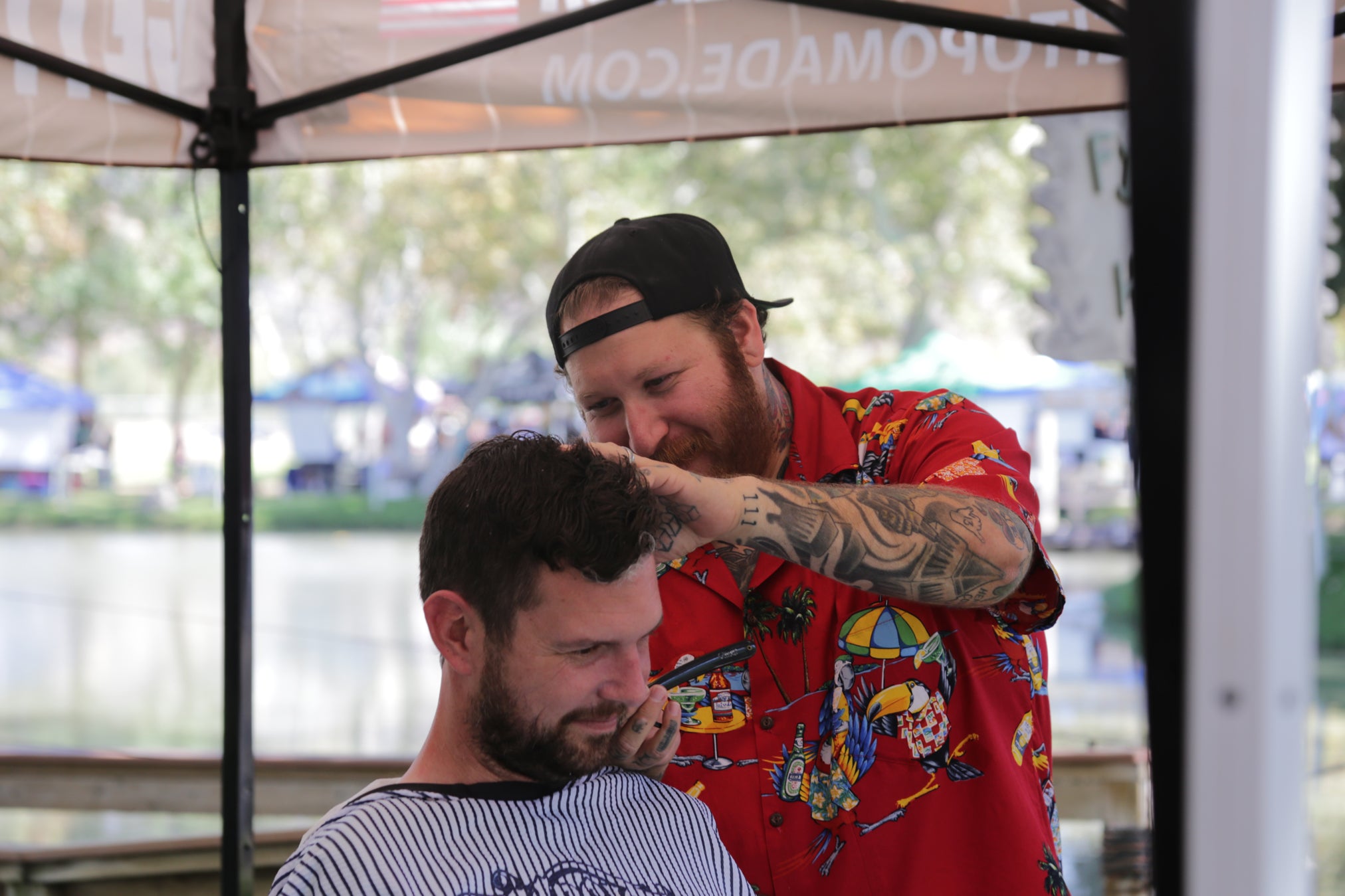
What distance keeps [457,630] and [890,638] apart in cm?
60

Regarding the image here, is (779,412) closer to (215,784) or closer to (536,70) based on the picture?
(536,70)

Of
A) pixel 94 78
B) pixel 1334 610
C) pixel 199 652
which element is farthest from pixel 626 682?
pixel 1334 610

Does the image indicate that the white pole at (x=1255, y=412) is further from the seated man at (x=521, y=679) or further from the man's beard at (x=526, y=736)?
the man's beard at (x=526, y=736)

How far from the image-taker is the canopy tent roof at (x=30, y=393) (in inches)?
830

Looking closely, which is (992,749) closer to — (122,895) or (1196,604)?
(1196,604)

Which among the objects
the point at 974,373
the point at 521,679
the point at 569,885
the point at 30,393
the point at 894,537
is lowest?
the point at 569,885

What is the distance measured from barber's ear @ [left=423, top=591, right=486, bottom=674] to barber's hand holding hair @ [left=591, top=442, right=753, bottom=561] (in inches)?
10.7

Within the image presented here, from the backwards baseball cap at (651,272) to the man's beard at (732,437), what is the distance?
103 millimetres

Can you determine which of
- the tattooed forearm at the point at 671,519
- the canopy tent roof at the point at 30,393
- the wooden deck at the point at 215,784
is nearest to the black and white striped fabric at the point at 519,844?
the tattooed forearm at the point at 671,519

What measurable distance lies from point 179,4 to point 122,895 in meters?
2.27

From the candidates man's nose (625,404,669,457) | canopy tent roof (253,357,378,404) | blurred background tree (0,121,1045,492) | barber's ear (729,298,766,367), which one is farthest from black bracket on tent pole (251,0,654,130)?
canopy tent roof (253,357,378,404)

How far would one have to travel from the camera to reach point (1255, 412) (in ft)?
2.09

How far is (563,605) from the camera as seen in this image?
4.91 feet

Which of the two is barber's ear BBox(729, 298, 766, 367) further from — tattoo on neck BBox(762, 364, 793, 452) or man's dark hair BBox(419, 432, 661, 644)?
man's dark hair BBox(419, 432, 661, 644)
